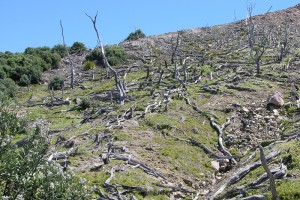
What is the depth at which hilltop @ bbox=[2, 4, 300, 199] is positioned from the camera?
1241cm

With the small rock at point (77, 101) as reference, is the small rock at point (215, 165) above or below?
below

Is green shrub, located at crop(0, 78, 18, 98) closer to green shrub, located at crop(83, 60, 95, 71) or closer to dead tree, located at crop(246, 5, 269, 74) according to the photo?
green shrub, located at crop(83, 60, 95, 71)

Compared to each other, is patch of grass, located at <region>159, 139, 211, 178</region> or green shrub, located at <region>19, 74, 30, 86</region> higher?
green shrub, located at <region>19, 74, 30, 86</region>

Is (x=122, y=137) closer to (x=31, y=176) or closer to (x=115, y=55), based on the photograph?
(x=31, y=176)

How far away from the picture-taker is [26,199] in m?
8.57

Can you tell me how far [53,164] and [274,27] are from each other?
4884 cm

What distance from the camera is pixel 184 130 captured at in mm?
17484

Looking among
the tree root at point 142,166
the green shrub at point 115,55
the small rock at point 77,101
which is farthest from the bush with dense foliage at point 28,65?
the tree root at point 142,166

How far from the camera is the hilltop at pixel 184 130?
12408 millimetres

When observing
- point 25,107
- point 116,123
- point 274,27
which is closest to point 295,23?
point 274,27

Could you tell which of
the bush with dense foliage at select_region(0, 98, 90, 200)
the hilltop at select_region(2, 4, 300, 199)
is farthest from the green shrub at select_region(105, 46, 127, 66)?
the bush with dense foliage at select_region(0, 98, 90, 200)

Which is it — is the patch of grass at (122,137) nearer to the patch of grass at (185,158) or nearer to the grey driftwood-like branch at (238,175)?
the patch of grass at (185,158)

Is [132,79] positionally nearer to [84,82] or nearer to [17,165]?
[84,82]

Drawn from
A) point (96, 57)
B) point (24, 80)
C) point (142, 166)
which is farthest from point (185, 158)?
point (96, 57)
